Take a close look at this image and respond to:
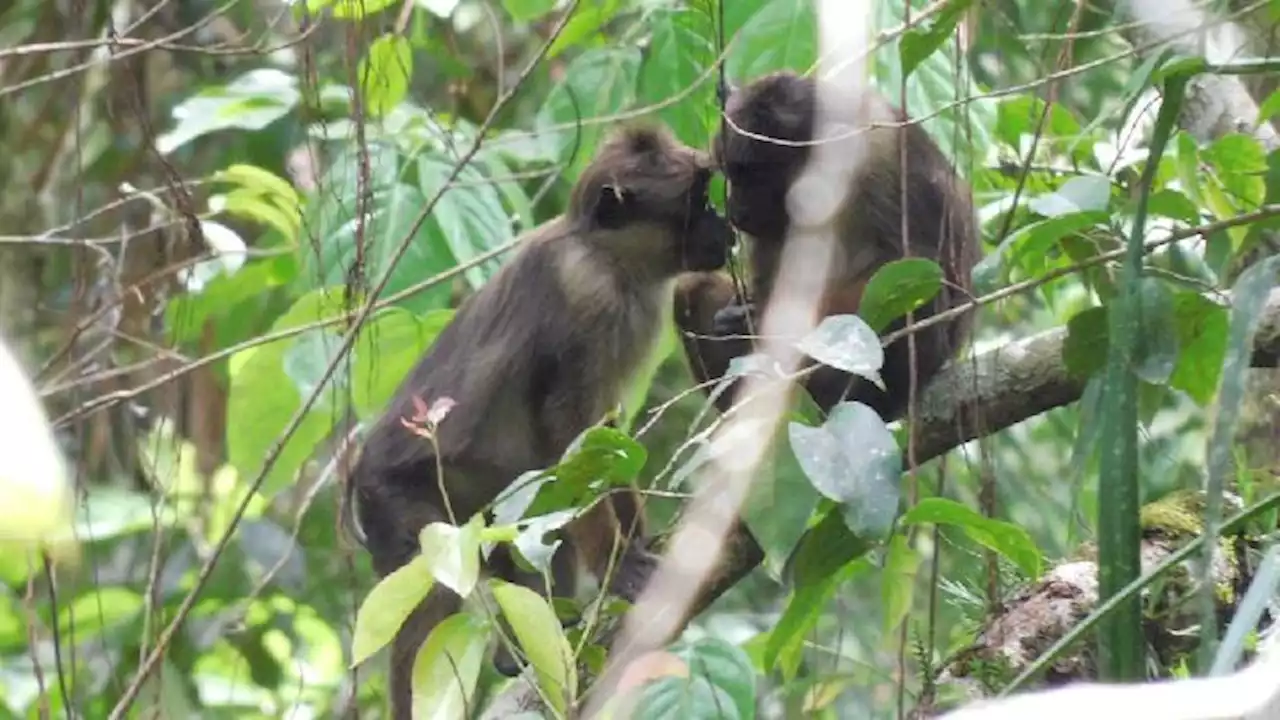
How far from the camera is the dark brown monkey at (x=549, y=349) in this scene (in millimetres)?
4387

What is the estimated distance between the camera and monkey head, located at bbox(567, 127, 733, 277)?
4387 millimetres

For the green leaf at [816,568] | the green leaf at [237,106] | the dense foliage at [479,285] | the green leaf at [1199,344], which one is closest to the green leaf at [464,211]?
the dense foliage at [479,285]

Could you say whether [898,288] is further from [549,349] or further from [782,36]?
[549,349]

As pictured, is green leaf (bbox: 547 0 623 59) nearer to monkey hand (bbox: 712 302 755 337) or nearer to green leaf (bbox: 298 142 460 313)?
green leaf (bbox: 298 142 460 313)

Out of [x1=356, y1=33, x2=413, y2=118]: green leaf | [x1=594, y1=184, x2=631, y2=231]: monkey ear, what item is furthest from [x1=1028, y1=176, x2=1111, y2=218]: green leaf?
[x1=594, y1=184, x2=631, y2=231]: monkey ear

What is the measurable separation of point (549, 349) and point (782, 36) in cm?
136

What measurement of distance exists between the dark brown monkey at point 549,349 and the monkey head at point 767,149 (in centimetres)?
12

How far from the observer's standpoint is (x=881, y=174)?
14.0 ft

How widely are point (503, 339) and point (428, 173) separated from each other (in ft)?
2.16

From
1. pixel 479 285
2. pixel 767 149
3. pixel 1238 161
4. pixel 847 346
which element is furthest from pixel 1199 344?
pixel 479 285

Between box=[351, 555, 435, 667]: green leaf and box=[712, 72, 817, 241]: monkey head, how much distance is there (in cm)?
221

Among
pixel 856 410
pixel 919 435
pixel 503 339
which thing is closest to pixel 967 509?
pixel 856 410

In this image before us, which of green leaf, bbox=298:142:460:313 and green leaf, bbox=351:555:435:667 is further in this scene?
green leaf, bbox=298:142:460:313

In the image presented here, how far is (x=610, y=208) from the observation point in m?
4.54
